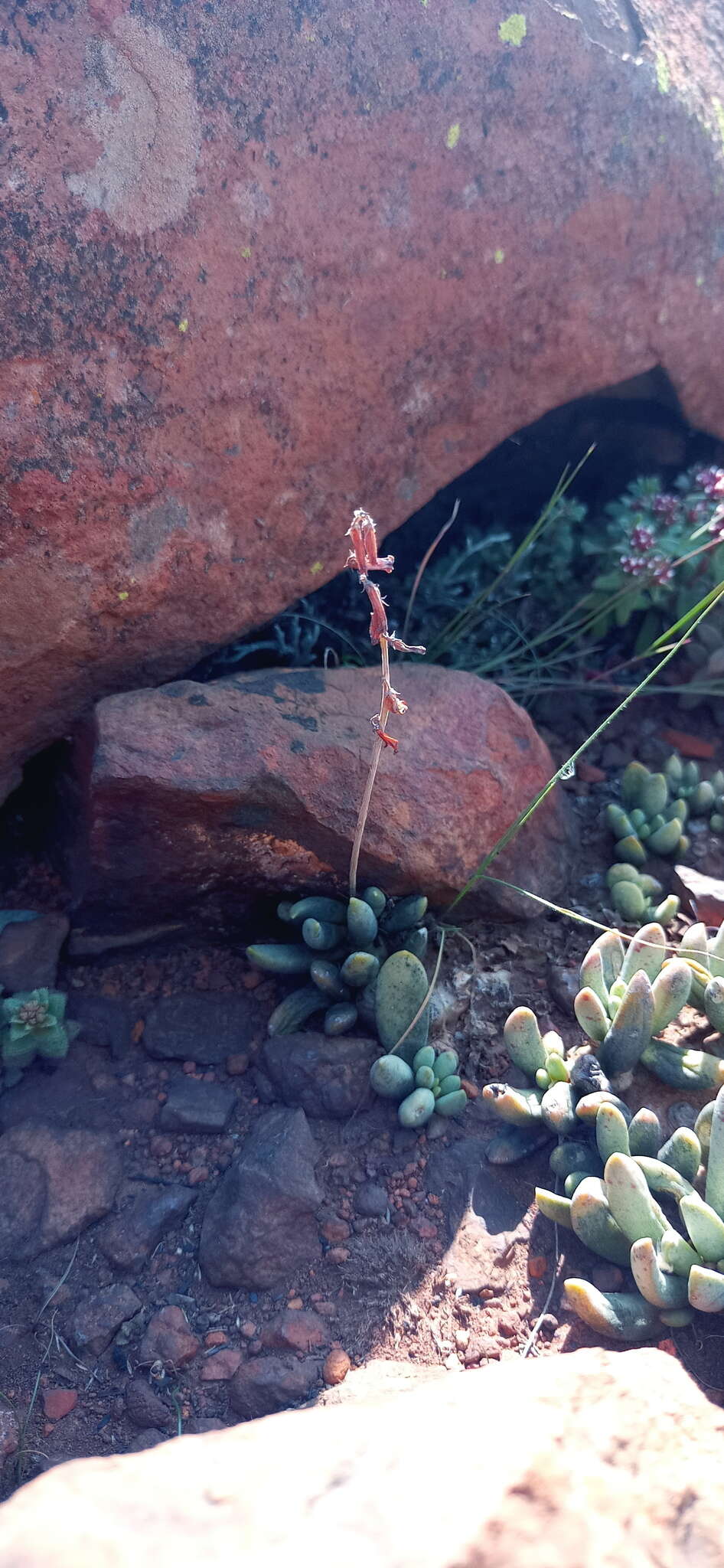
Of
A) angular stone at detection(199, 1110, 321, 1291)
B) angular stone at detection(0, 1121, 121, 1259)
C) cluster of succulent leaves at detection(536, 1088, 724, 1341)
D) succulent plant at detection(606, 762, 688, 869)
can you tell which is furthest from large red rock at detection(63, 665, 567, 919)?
cluster of succulent leaves at detection(536, 1088, 724, 1341)

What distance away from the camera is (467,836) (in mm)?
2945

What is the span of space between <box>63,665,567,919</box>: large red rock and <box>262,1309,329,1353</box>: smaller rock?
3.66ft

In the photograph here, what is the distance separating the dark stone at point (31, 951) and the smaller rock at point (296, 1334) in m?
1.11

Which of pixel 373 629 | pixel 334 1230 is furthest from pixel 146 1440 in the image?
pixel 373 629

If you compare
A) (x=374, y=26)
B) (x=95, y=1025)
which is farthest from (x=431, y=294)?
(x=95, y=1025)

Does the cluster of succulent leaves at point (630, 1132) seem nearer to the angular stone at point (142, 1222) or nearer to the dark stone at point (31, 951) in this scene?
the angular stone at point (142, 1222)

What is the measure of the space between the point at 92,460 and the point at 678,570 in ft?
7.06

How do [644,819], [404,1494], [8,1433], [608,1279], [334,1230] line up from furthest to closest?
1. [644,819]
2. [334,1230]
3. [608,1279]
4. [8,1433]
5. [404,1494]

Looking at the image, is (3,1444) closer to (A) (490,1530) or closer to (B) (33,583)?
(A) (490,1530)

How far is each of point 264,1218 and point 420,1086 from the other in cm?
51

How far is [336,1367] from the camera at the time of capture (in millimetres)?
2133

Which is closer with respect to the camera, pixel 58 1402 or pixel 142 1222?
pixel 58 1402

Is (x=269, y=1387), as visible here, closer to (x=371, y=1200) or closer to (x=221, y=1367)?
(x=221, y=1367)

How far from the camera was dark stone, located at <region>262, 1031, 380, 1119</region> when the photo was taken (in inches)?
102
